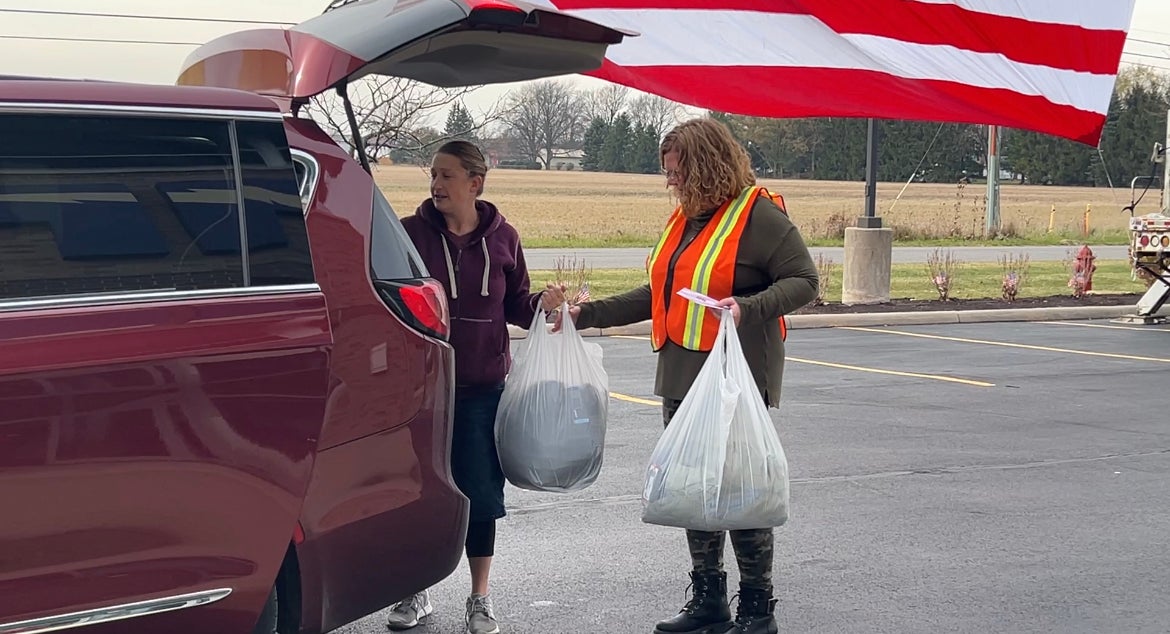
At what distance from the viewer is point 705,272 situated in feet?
16.2

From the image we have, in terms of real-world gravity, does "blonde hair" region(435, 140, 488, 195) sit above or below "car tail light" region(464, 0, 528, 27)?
below

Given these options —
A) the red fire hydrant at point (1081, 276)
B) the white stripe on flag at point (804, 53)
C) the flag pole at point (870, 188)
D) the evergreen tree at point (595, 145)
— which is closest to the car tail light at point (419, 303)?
the white stripe on flag at point (804, 53)

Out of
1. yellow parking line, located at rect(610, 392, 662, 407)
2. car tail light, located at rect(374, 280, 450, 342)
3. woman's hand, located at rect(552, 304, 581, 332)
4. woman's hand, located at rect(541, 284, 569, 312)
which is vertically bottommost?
yellow parking line, located at rect(610, 392, 662, 407)

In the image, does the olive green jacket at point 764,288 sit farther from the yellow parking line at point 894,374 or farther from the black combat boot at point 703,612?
the yellow parking line at point 894,374

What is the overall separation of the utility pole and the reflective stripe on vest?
91.3 feet

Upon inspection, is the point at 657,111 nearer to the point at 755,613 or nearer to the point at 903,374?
the point at 903,374

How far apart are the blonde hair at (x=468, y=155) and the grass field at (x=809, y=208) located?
434 inches

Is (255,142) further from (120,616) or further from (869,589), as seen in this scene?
(869,589)

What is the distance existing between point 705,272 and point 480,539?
49.8 inches

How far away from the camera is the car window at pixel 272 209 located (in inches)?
141

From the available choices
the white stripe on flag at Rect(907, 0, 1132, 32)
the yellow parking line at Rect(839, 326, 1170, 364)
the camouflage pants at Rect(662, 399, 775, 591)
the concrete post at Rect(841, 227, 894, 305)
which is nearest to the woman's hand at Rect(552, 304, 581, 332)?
the camouflage pants at Rect(662, 399, 775, 591)

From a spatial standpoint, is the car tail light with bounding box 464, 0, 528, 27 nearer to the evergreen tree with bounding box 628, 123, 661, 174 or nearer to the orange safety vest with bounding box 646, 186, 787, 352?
the orange safety vest with bounding box 646, 186, 787, 352

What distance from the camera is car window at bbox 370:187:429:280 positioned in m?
3.98

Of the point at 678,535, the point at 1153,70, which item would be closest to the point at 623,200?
the point at 1153,70
